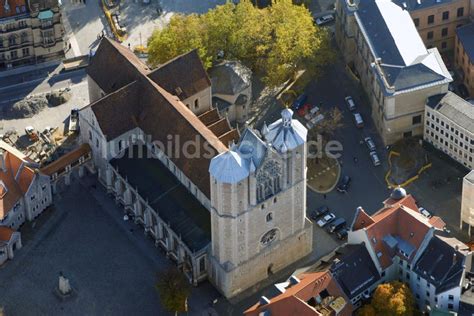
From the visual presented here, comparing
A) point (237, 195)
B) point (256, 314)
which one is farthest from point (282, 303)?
point (237, 195)

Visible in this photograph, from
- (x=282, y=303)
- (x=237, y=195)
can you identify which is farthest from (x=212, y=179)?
(x=282, y=303)

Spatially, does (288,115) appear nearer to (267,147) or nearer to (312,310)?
(267,147)

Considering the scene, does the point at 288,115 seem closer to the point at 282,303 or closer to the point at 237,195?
the point at 237,195

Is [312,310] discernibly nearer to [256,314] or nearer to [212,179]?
[256,314]

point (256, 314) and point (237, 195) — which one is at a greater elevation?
point (237, 195)

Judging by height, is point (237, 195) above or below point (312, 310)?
above

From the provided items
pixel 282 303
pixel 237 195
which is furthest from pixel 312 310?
pixel 237 195

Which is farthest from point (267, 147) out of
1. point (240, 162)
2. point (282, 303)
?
point (282, 303)

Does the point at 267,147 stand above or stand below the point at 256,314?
above
